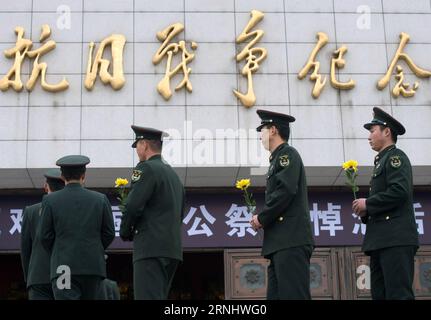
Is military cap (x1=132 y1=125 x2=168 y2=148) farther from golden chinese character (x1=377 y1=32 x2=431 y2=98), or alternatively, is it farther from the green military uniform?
golden chinese character (x1=377 y1=32 x2=431 y2=98)

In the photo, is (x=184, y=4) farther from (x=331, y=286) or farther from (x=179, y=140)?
(x=331, y=286)

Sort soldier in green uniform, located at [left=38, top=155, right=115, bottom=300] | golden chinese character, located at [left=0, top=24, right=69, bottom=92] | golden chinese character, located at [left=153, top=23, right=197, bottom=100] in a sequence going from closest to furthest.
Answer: soldier in green uniform, located at [left=38, top=155, right=115, bottom=300] < golden chinese character, located at [left=0, top=24, right=69, bottom=92] < golden chinese character, located at [left=153, top=23, right=197, bottom=100]

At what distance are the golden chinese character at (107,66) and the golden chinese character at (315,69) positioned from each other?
2.49 meters

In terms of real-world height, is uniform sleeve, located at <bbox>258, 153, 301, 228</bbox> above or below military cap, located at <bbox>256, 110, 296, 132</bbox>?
below

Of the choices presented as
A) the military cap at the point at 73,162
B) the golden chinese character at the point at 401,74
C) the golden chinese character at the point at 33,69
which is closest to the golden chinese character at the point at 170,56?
the golden chinese character at the point at 33,69

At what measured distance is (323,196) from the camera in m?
11.3

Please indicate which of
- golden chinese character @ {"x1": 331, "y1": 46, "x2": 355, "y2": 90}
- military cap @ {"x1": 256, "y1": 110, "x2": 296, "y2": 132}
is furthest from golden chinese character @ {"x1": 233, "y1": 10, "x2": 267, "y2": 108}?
military cap @ {"x1": 256, "y1": 110, "x2": 296, "y2": 132}

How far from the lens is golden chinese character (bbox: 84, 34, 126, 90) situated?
1025cm

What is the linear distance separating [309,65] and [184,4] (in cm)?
198

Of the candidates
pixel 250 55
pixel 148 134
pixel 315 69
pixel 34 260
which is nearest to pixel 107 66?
pixel 250 55

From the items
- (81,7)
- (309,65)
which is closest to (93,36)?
(81,7)

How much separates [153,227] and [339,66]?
19.7 ft

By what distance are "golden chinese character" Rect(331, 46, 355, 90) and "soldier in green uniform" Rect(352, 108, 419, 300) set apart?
479cm

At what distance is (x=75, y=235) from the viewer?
17.4 ft
